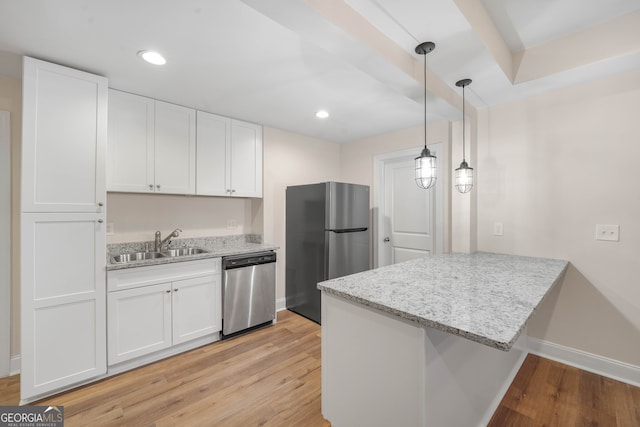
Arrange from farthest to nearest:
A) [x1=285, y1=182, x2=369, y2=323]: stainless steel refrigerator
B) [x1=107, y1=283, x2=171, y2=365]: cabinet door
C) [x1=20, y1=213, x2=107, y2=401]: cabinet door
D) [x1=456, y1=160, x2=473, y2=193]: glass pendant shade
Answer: [x1=285, y1=182, x2=369, y2=323]: stainless steel refrigerator → [x1=456, y1=160, x2=473, y2=193]: glass pendant shade → [x1=107, y1=283, x2=171, y2=365]: cabinet door → [x1=20, y1=213, x2=107, y2=401]: cabinet door

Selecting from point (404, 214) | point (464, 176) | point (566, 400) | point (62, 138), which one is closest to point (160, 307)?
point (62, 138)

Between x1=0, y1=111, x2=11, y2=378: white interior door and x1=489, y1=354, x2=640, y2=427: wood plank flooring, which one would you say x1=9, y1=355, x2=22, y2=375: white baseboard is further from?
x1=489, y1=354, x2=640, y2=427: wood plank flooring

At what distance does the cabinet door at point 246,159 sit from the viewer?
3.07m

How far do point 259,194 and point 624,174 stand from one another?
10.6 feet

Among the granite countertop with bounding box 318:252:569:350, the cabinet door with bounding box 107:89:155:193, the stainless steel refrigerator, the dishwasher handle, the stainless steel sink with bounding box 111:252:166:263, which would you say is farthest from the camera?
the stainless steel refrigerator

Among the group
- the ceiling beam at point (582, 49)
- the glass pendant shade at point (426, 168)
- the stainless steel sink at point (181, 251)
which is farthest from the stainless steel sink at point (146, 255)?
the ceiling beam at point (582, 49)

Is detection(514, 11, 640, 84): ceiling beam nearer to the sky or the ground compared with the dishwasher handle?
nearer to the sky

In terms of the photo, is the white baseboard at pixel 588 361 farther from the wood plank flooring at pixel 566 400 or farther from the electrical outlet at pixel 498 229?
the electrical outlet at pixel 498 229

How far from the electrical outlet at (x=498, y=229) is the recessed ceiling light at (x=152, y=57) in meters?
3.08

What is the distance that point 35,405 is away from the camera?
1.78 metres

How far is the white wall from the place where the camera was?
1984 millimetres

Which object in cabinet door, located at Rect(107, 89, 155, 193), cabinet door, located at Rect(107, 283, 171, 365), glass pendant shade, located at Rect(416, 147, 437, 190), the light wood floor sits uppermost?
cabinet door, located at Rect(107, 89, 155, 193)

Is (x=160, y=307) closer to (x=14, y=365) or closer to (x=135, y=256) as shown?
(x=135, y=256)

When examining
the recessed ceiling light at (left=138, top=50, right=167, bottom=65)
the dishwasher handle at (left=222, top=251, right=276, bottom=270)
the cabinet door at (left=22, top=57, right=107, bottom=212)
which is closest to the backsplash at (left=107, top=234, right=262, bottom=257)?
the dishwasher handle at (left=222, top=251, right=276, bottom=270)
